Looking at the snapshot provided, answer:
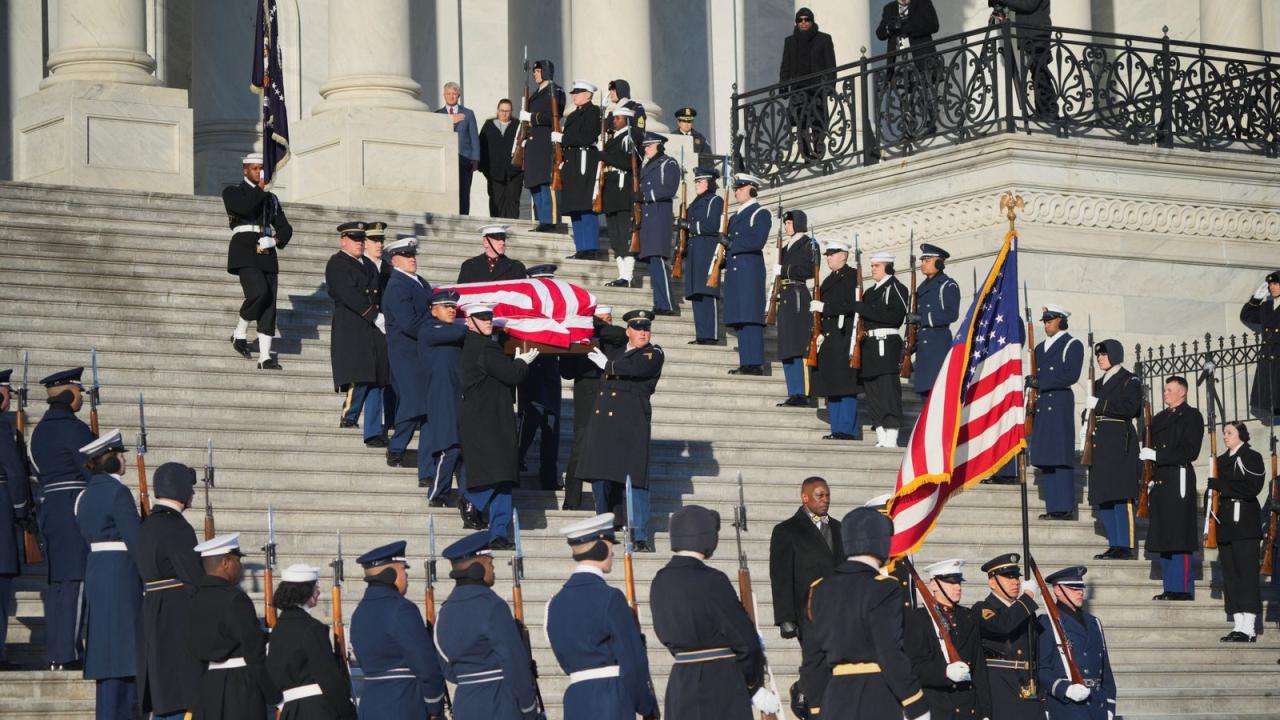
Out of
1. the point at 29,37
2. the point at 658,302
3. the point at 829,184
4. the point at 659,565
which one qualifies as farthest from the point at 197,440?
the point at 29,37

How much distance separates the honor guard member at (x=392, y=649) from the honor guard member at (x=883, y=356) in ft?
28.4

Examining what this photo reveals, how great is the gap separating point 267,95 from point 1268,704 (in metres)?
11.3

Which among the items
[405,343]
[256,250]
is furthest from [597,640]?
Answer: [256,250]

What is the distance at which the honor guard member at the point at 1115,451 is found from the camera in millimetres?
19359

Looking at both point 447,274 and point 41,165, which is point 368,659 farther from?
point 41,165

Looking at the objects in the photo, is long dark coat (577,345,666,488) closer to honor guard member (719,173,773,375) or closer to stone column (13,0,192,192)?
honor guard member (719,173,773,375)

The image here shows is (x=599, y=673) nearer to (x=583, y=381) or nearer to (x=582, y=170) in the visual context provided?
(x=583, y=381)

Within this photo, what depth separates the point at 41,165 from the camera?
24.2m

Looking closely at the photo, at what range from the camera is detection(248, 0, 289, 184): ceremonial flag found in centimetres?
2348

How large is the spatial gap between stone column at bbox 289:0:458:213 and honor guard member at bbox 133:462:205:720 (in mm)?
11596

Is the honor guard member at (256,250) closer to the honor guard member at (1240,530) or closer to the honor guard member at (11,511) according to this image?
the honor guard member at (11,511)

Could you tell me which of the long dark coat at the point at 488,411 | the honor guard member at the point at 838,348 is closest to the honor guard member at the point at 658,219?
the honor guard member at the point at 838,348

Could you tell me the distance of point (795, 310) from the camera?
21328mm

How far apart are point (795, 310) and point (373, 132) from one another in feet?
19.7
